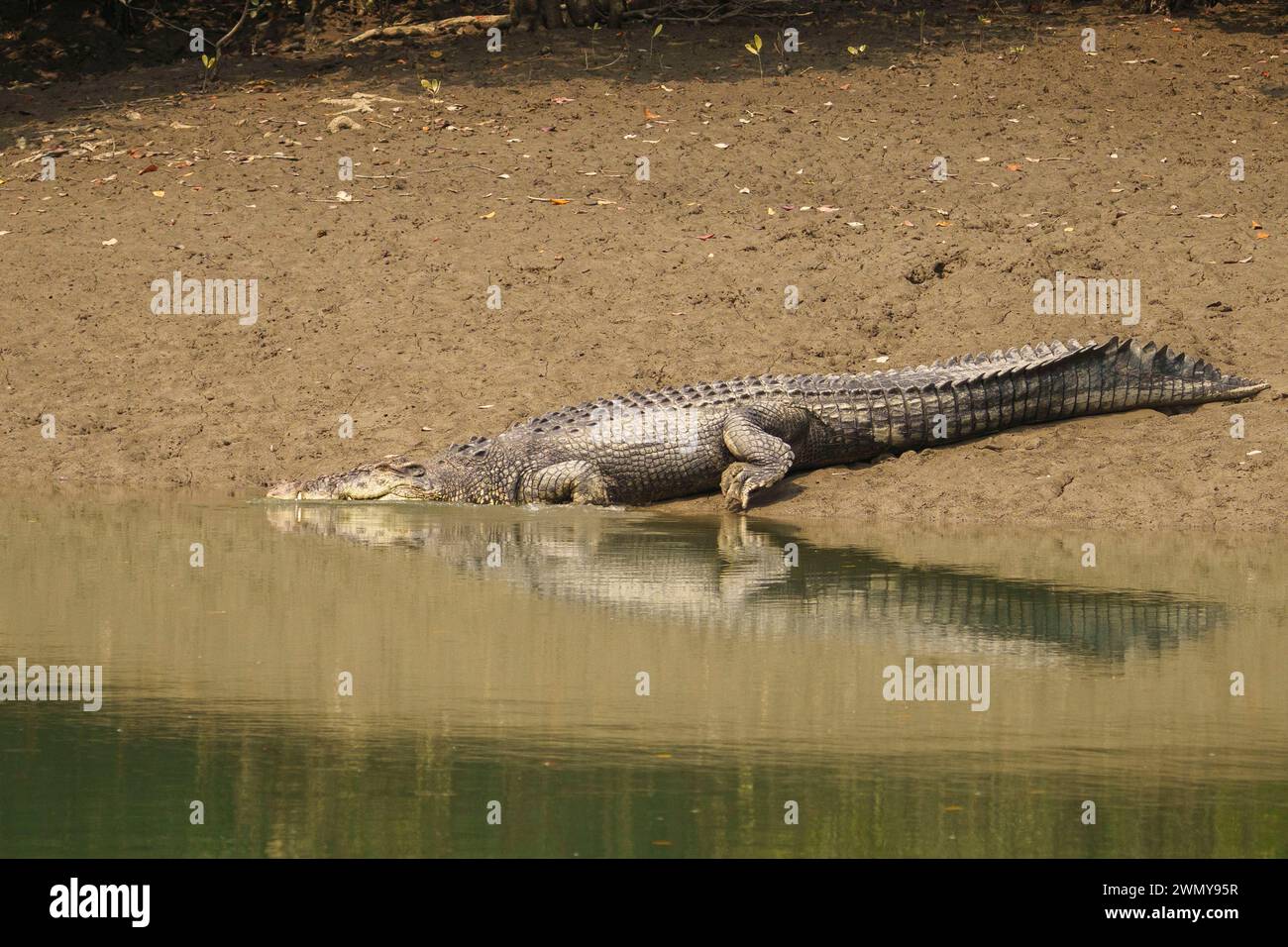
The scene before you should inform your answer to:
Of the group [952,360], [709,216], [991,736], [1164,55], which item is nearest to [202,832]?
[991,736]

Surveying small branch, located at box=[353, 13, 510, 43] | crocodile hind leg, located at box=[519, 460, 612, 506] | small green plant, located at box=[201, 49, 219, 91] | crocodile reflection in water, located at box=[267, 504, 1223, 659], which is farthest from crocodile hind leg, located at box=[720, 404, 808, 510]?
small branch, located at box=[353, 13, 510, 43]

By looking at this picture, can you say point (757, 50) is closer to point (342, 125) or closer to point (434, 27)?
point (434, 27)

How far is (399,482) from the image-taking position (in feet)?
35.6

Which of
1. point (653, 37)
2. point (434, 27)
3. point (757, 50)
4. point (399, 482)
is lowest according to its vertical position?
point (399, 482)

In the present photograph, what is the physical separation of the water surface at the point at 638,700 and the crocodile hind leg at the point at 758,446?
155cm

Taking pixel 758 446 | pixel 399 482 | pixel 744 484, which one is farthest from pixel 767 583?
pixel 399 482

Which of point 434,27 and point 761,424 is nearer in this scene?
point 761,424

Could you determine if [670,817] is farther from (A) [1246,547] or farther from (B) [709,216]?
(B) [709,216]

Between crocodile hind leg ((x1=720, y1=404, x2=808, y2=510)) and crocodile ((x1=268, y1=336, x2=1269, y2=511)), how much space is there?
0.03 feet

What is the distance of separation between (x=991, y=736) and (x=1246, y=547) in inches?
169

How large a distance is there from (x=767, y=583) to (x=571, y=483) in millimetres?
3355

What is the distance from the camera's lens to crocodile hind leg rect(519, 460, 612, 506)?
10695 millimetres

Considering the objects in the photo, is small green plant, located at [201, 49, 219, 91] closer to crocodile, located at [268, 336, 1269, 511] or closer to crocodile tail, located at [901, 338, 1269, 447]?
crocodile, located at [268, 336, 1269, 511]

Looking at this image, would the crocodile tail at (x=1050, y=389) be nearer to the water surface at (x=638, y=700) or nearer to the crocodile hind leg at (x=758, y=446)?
the crocodile hind leg at (x=758, y=446)
